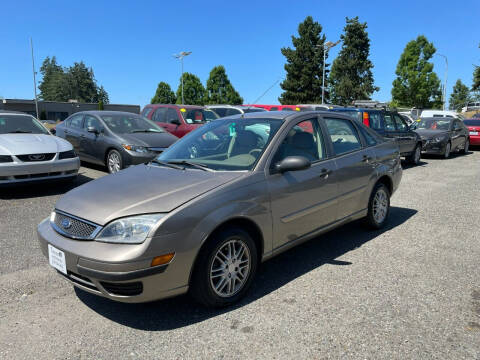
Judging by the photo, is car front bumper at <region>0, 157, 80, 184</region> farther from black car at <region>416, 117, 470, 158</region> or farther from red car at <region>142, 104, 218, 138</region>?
black car at <region>416, 117, 470, 158</region>

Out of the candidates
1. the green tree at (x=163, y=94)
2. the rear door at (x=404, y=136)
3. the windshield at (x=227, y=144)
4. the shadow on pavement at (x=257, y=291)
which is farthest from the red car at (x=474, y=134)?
the green tree at (x=163, y=94)

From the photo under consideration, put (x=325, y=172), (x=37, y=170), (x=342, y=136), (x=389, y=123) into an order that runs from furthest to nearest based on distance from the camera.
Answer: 1. (x=389, y=123)
2. (x=37, y=170)
3. (x=342, y=136)
4. (x=325, y=172)

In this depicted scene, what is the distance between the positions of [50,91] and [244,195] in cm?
11962

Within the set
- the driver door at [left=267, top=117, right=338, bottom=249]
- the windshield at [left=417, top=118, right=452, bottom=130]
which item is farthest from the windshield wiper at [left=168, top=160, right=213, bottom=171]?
the windshield at [left=417, top=118, right=452, bottom=130]

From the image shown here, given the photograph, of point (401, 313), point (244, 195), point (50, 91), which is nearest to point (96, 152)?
point (244, 195)

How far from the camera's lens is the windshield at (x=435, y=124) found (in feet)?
46.5

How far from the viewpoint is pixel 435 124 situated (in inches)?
565

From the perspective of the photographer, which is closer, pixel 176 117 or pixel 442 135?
pixel 176 117

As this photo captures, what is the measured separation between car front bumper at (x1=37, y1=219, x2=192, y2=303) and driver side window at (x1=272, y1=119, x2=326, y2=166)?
54.1 inches

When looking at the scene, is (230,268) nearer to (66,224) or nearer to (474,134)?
(66,224)

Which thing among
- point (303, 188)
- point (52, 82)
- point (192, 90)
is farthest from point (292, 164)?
point (52, 82)

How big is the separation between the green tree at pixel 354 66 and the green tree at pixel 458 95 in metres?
52.7

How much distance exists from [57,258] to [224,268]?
1.26m

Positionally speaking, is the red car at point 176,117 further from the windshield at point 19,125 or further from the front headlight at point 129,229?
the front headlight at point 129,229
